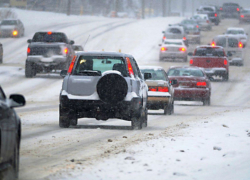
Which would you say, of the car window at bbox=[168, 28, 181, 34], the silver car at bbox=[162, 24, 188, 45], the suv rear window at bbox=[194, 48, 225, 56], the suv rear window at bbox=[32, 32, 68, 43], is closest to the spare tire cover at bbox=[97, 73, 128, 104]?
the suv rear window at bbox=[32, 32, 68, 43]

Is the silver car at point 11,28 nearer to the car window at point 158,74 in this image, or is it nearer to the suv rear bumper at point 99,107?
the car window at point 158,74

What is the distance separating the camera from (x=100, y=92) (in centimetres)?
1287

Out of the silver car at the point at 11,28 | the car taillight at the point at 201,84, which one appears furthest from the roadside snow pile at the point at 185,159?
the silver car at the point at 11,28

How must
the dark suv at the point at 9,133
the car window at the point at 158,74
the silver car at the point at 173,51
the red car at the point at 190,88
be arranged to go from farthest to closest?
the silver car at the point at 173,51, the red car at the point at 190,88, the car window at the point at 158,74, the dark suv at the point at 9,133

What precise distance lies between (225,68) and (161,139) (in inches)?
858

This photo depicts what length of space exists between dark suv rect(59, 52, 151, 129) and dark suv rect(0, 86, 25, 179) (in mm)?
5802

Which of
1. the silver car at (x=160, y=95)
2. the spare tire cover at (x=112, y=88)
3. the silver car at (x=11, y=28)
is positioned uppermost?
the spare tire cover at (x=112, y=88)

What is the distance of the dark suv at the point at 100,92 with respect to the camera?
12.8 meters

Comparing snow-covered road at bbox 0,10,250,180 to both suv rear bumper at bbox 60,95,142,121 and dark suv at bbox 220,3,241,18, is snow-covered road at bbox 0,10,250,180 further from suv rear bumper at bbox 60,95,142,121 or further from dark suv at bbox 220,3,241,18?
dark suv at bbox 220,3,241,18

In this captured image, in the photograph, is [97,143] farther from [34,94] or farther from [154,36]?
[154,36]

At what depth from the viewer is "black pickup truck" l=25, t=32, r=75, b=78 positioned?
1136 inches

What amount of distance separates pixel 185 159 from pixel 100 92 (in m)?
4.05

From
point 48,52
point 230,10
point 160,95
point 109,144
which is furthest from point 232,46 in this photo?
point 230,10

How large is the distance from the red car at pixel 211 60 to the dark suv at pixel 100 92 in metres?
18.7
